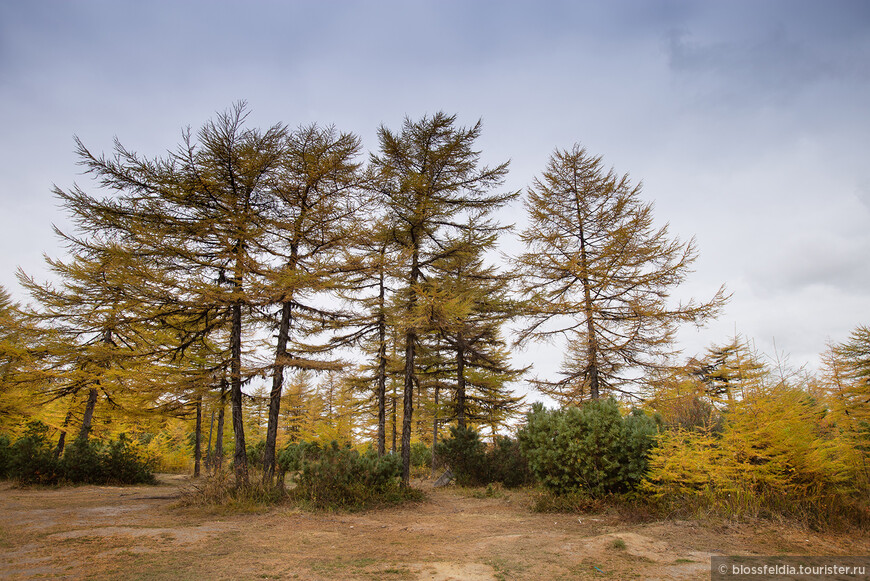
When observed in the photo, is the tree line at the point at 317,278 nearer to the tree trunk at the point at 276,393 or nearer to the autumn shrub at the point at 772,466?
the tree trunk at the point at 276,393

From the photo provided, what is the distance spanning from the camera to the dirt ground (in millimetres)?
4555

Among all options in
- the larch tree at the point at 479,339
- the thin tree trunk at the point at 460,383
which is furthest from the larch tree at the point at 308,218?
the thin tree trunk at the point at 460,383

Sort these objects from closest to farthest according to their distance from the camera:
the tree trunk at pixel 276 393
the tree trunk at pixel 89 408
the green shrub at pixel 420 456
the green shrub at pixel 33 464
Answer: the tree trunk at pixel 276 393, the green shrub at pixel 33 464, the tree trunk at pixel 89 408, the green shrub at pixel 420 456

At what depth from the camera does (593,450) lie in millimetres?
8305

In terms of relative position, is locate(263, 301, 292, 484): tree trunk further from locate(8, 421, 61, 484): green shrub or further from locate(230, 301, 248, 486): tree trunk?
locate(8, 421, 61, 484): green shrub

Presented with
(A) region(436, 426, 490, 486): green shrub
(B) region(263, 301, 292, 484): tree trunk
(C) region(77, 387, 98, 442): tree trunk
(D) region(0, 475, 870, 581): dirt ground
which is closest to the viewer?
(D) region(0, 475, 870, 581): dirt ground

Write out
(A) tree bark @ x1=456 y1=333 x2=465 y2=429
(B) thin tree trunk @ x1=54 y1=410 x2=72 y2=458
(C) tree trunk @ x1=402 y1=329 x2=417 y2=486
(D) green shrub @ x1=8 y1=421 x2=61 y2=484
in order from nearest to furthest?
(C) tree trunk @ x1=402 y1=329 x2=417 y2=486 < (D) green shrub @ x1=8 y1=421 x2=61 y2=484 < (A) tree bark @ x1=456 y1=333 x2=465 y2=429 < (B) thin tree trunk @ x1=54 y1=410 x2=72 y2=458

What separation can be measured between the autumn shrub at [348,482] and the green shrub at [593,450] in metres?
3.89

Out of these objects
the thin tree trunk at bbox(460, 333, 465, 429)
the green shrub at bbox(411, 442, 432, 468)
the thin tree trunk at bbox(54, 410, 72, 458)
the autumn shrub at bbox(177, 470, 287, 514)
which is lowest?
the green shrub at bbox(411, 442, 432, 468)

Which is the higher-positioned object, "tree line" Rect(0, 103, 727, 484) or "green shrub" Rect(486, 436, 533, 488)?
"tree line" Rect(0, 103, 727, 484)

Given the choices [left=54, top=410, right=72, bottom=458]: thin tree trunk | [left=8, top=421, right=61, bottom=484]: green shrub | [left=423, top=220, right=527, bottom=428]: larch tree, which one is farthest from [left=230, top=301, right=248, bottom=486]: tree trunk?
[left=54, top=410, right=72, bottom=458]: thin tree trunk

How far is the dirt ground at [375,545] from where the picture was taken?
14.9 feet

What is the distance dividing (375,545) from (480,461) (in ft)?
28.8

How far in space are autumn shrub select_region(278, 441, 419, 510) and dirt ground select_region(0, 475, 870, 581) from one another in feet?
3.07
